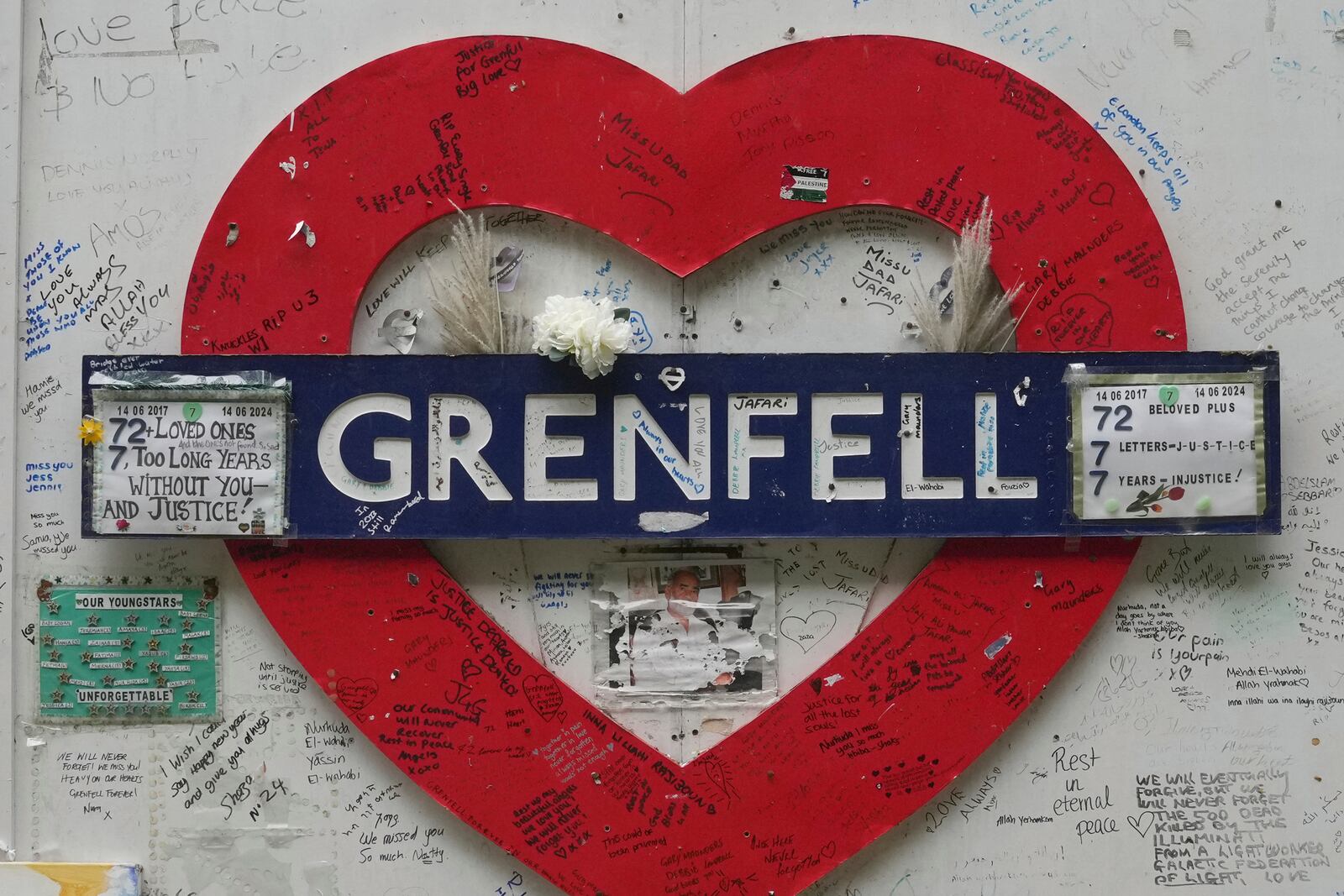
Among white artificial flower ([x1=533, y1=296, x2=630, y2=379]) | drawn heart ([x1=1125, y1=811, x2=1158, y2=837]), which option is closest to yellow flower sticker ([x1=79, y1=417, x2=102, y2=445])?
white artificial flower ([x1=533, y1=296, x2=630, y2=379])

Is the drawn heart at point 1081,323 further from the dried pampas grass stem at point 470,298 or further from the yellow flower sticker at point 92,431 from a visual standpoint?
the yellow flower sticker at point 92,431

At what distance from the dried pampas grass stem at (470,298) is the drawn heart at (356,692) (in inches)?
29.4

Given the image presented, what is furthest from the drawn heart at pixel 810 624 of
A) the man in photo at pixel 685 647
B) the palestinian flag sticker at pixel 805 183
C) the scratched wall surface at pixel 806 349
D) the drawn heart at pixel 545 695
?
the palestinian flag sticker at pixel 805 183

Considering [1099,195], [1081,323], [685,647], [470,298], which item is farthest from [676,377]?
[1099,195]

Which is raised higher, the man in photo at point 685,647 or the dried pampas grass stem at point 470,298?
the dried pampas grass stem at point 470,298

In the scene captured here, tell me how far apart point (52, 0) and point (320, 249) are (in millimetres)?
876

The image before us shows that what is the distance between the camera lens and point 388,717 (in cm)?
209

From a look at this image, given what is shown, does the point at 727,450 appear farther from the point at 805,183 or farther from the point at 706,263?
the point at 805,183

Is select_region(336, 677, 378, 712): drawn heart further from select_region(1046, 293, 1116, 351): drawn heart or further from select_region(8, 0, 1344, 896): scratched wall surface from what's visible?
select_region(1046, 293, 1116, 351): drawn heart

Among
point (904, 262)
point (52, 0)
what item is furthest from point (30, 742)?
point (904, 262)

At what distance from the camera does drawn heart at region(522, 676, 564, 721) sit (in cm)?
209

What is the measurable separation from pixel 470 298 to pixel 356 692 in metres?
0.90

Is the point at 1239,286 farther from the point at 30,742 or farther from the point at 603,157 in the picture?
the point at 30,742

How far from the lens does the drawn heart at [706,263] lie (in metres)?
2.08
